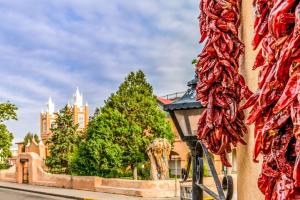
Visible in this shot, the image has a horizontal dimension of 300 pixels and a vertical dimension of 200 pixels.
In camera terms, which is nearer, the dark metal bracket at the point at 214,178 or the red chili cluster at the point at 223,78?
the red chili cluster at the point at 223,78

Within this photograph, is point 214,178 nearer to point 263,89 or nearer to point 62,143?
point 263,89

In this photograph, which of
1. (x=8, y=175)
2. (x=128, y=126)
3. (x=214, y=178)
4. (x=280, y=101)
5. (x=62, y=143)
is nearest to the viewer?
(x=280, y=101)

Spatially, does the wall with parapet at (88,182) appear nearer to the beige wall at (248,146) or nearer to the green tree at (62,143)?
the green tree at (62,143)

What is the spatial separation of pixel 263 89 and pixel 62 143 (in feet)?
109

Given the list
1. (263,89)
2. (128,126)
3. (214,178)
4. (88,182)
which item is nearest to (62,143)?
(88,182)

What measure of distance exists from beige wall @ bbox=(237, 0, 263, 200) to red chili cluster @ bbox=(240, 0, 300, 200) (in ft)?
1.93

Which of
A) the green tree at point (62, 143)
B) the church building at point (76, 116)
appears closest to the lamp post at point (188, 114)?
the green tree at point (62, 143)

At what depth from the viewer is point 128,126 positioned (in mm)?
26000

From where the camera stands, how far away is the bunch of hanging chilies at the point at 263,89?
1221mm

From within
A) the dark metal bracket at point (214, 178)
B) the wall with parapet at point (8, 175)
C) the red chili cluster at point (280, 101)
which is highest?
the red chili cluster at point (280, 101)

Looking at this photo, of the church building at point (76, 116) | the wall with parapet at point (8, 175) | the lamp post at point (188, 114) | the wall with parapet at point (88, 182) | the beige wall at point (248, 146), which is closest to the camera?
the beige wall at point (248, 146)

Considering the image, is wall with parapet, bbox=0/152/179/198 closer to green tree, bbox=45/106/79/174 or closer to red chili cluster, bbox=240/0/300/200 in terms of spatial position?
green tree, bbox=45/106/79/174

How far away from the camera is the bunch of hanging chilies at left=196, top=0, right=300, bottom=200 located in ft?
4.00

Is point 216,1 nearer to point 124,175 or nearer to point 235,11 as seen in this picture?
point 235,11
